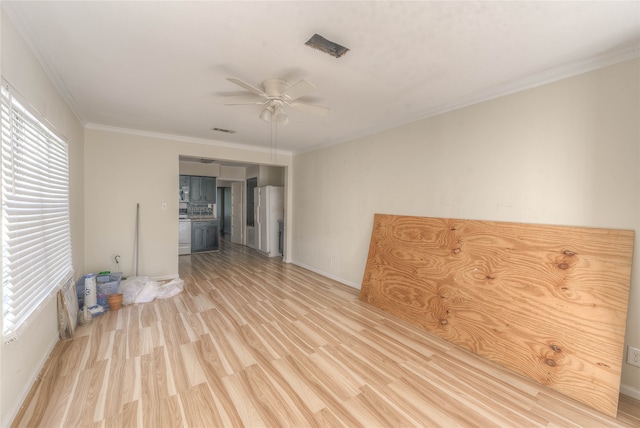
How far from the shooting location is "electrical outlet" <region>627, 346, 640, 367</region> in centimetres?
183

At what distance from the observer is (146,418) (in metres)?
1.60

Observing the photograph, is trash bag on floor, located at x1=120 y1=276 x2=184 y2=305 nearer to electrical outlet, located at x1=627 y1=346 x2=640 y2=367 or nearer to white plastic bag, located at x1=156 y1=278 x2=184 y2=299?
white plastic bag, located at x1=156 y1=278 x2=184 y2=299

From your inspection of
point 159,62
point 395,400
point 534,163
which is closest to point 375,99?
point 534,163

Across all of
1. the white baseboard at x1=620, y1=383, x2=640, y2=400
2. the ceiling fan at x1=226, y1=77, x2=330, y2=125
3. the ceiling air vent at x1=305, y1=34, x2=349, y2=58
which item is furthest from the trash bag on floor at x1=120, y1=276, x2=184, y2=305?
the white baseboard at x1=620, y1=383, x2=640, y2=400

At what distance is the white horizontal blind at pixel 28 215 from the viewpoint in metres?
1.50

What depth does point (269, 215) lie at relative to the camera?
20.9 ft

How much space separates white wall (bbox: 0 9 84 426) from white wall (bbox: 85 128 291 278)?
106cm

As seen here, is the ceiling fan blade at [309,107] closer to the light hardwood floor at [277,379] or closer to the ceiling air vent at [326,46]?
the ceiling air vent at [326,46]

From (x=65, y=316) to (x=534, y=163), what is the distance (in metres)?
4.56

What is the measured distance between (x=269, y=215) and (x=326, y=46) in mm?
4893

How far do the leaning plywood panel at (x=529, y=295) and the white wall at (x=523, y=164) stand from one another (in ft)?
0.45

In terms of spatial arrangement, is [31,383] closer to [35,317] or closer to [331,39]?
[35,317]

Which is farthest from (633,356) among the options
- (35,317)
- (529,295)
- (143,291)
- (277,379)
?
(143,291)

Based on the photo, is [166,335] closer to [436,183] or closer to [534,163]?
[436,183]
